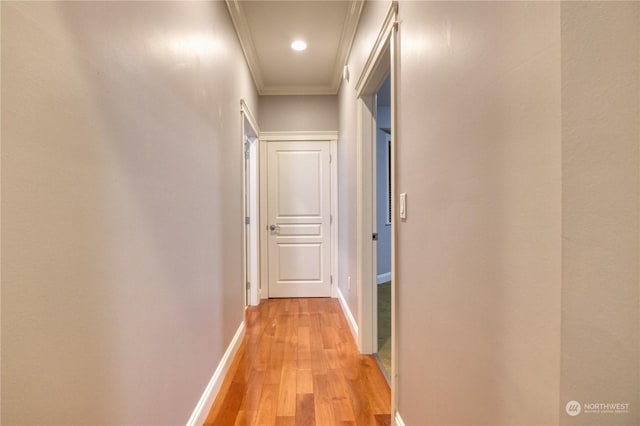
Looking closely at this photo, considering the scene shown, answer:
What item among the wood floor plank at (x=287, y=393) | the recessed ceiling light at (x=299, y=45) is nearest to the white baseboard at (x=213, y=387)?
the wood floor plank at (x=287, y=393)

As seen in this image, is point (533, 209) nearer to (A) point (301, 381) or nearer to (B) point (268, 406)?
(B) point (268, 406)

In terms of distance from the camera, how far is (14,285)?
583mm

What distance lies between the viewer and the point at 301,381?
6.66 feet

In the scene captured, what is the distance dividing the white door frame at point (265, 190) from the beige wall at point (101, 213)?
2.20 meters

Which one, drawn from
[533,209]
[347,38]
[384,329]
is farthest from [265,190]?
[533,209]

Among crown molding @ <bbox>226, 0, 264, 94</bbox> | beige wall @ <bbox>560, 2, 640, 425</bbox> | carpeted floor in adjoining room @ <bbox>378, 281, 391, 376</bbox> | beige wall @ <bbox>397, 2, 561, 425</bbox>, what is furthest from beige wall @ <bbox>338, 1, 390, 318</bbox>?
beige wall @ <bbox>560, 2, 640, 425</bbox>

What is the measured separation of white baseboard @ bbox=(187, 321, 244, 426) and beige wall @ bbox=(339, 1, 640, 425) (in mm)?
1192

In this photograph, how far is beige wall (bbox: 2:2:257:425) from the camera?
0.60 meters

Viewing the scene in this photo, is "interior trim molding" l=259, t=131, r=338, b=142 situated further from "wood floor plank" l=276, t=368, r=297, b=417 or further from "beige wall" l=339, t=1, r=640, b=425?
"beige wall" l=339, t=1, r=640, b=425

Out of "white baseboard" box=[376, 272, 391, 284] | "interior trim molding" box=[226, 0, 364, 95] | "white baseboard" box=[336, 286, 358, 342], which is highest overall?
"interior trim molding" box=[226, 0, 364, 95]

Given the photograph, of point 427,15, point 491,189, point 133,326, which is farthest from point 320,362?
point 427,15

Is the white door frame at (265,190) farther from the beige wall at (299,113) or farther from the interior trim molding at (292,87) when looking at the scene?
the interior trim molding at (292,87)

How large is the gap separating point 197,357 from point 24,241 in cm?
120

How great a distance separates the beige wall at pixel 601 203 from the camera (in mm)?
512
